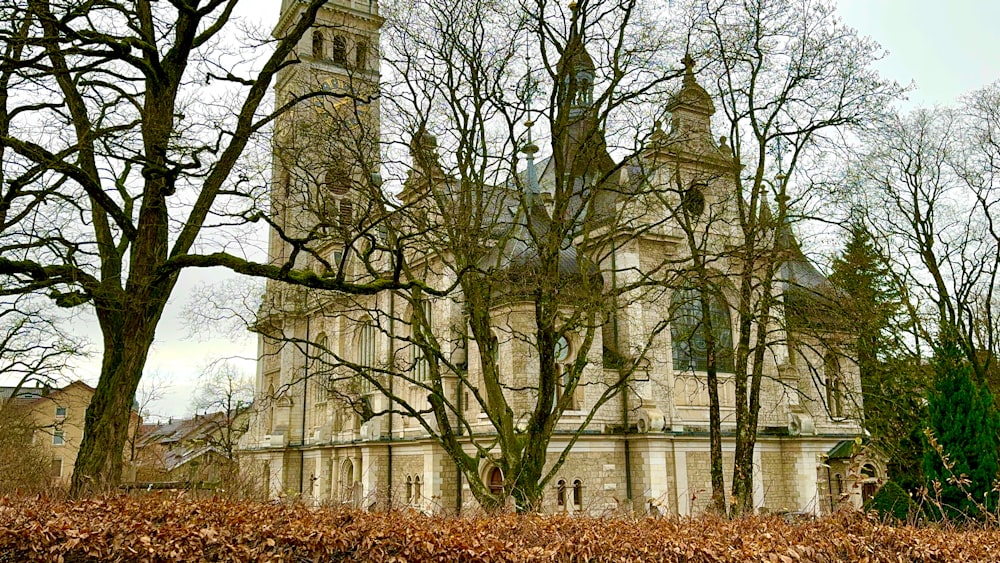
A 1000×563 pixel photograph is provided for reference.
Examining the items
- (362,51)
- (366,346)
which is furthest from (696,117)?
(366,346)

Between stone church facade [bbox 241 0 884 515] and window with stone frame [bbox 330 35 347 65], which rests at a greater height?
window with stone frame [bbox 330 35 347 65]

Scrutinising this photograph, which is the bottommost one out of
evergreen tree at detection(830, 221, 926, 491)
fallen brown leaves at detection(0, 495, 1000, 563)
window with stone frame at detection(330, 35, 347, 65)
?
fallen brown leaves at detection(0, 495, 1000, 563)

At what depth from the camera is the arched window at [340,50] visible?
563 inches

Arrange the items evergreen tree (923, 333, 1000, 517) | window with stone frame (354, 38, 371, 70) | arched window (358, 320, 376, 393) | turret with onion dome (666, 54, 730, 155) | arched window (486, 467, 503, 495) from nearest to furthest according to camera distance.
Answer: evergreen tree (923, 333, 1000, 517), window with stone frame (354, 38, 371, 70), turret with onion dome (666, 54, 730, 155), arched window (486, 467, 503, 495), arched window (358, 320, 376, 393)

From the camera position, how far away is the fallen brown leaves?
588 centimetres

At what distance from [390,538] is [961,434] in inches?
495

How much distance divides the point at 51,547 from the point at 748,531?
227 inches

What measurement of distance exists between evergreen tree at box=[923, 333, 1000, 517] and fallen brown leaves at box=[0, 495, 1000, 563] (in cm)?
758

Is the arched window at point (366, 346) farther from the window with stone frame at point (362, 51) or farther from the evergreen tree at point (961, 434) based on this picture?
the evergreen tree at point (961, 434)

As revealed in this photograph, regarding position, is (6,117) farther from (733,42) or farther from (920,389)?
(920,389)

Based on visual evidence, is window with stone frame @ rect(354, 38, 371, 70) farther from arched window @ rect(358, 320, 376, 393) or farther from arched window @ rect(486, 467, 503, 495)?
arched window @ rect(358, 320, 376, 393)

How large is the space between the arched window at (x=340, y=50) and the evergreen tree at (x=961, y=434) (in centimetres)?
1269

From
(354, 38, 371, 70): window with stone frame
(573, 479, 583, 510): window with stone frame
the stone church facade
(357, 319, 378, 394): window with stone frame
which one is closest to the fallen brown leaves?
(354, 38, 371, 70): window with stone frame

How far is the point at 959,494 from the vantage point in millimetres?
14242
